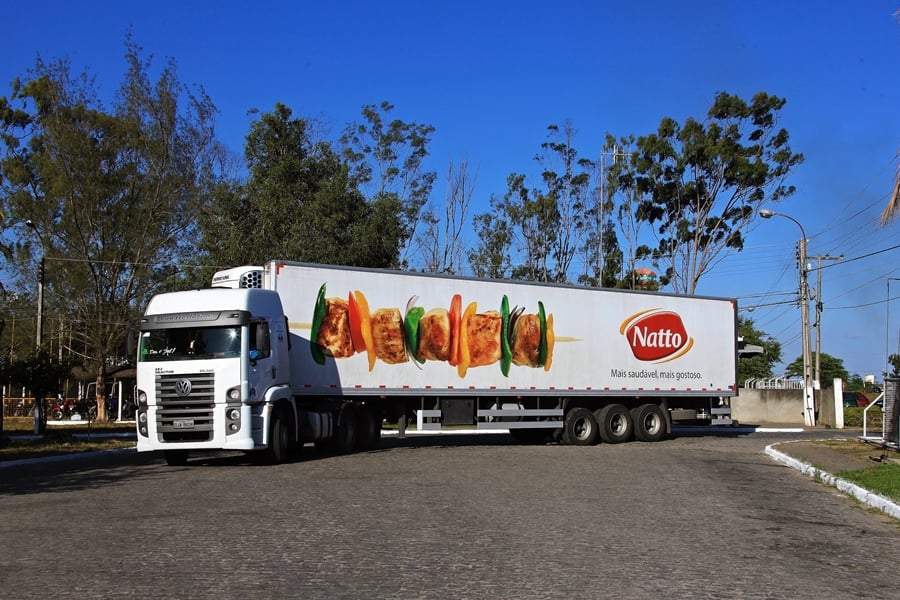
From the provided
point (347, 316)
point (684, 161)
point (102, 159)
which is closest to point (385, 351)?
point (347, 316)

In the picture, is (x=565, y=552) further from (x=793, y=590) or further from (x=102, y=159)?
(x=102, y=159)

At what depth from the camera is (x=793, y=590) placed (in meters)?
6.86

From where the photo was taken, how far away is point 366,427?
20406mm

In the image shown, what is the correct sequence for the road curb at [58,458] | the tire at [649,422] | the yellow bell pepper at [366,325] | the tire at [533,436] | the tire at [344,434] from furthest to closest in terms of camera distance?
the tire at [649,422] → the tire at [533,436] → the yellow bell pepper at [366,325] → the tire at [344,434] → the road curb at [58,458]

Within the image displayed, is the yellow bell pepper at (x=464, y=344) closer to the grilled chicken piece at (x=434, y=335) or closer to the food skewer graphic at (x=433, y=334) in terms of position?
the food skewer graphic at (x=433, y=334)

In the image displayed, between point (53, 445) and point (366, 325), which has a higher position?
point (366, 325)

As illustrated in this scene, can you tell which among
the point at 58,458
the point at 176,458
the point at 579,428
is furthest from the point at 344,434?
the point at 579,428

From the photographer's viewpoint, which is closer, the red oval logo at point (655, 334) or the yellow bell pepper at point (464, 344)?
the yellow bell pepper at point (464, 344)

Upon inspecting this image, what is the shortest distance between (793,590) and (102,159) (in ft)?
123

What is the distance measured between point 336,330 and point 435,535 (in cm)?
1094

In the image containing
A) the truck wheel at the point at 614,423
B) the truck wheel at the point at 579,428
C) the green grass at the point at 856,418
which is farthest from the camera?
the green grass at the point at 856,418

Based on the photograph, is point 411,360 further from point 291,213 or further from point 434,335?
point 291,213

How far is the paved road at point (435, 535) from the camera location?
6812mm

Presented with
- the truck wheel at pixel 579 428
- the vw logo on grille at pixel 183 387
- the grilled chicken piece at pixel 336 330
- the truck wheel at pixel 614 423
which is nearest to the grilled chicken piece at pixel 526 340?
the truck wheel at pixel 579 428
